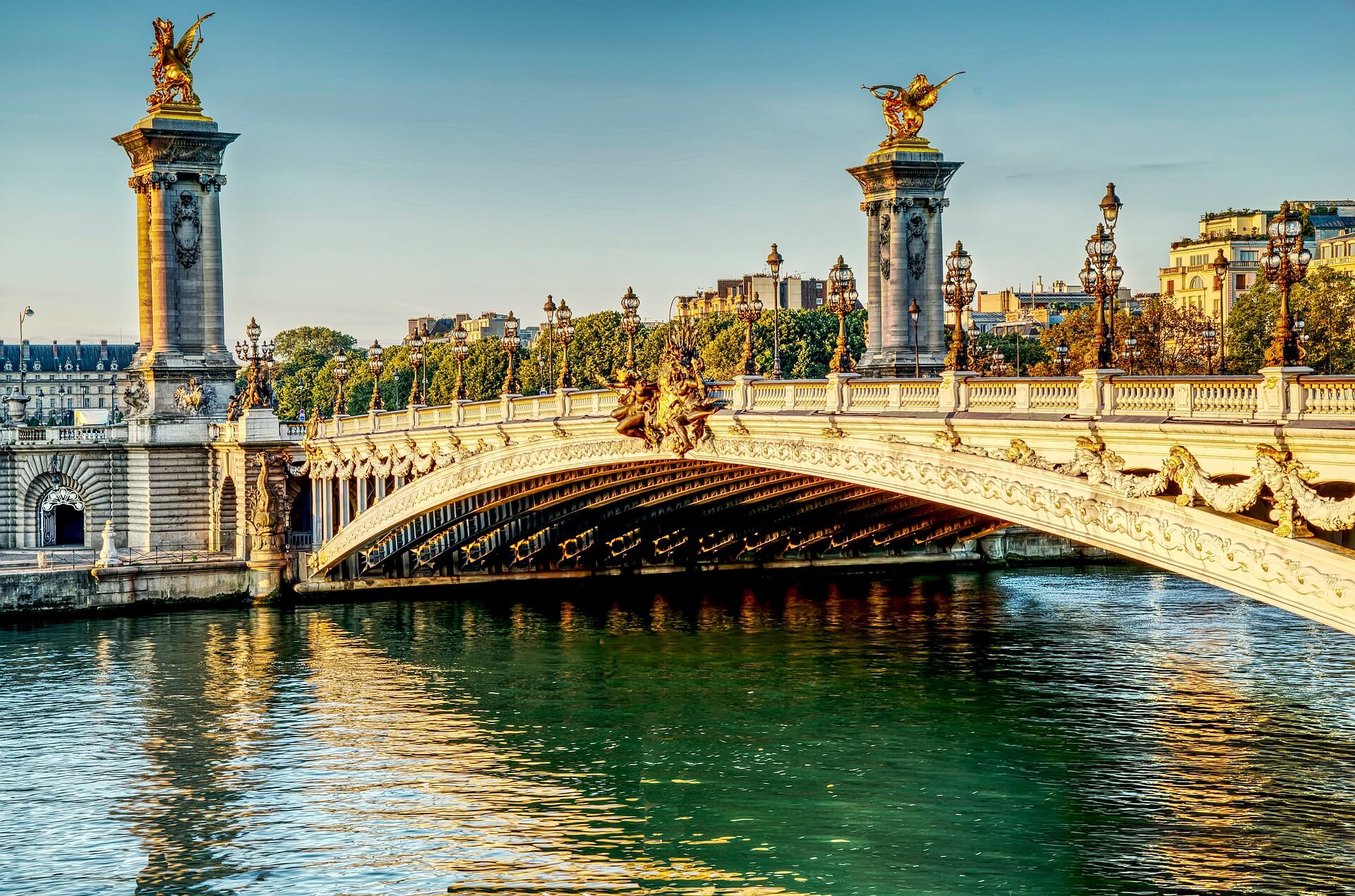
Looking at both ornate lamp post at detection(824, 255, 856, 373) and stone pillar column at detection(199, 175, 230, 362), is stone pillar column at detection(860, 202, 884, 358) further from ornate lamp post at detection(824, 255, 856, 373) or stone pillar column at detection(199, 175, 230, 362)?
stone pillar column at detection(199, 175, 230, 362)

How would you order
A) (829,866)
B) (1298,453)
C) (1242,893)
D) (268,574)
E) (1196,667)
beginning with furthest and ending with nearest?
1. (268,574)
2. (1196,667)
3. (829,866)
4. (1242,893)
5. (1298,453)

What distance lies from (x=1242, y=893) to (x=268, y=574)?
3513 centimetres

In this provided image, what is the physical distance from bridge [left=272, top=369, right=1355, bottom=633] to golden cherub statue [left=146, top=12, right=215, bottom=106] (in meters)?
10.9

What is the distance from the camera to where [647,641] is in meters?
41.8

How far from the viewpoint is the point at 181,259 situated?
59875mm

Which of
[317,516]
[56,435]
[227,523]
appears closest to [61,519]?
[56,435]

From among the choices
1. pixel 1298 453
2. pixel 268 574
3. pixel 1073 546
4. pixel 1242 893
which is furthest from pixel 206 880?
pixel 1073 546

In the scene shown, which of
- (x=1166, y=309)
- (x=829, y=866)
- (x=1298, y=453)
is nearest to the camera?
(x=1298, y=453)

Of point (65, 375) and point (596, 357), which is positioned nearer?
point (596, 357)

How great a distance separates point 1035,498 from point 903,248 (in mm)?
24764

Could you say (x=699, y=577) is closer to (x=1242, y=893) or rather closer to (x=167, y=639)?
(x=167, y=639)

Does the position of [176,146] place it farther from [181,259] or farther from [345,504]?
[345,504]

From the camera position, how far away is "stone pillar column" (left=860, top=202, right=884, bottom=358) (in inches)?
1944

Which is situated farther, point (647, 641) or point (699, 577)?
point (699, 577)
